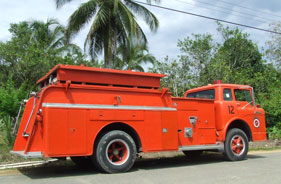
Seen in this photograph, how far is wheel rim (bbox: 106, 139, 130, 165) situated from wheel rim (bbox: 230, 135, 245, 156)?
156 inches

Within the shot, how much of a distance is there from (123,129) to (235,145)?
13.3 feet

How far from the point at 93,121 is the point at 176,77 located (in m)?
12.7

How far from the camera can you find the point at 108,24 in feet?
60.1

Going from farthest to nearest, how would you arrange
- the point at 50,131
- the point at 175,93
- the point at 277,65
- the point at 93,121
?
the point at 277,65 → the point at 175,93 → the point at 93,121 → the point at 50,131

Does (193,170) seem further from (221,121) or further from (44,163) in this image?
(44,163)

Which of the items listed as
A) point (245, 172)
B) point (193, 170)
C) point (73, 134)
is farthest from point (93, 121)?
point (245, 172)

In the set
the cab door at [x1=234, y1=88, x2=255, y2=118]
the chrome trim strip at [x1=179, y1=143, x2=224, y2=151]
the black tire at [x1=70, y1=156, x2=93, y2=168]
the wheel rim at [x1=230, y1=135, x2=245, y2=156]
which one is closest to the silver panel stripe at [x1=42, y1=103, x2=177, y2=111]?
the chrome trim strip at [x1=179, y1=143, x2=224, y2=151]

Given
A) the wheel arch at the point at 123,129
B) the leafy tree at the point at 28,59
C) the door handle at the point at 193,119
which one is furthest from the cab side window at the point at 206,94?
the leafy tree at the point at 28,59

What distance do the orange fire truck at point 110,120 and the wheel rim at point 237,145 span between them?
100mm

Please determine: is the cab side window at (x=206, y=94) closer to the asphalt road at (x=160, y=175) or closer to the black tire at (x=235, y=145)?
the black tire at (x=235, y=145)

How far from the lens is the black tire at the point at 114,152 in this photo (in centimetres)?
712

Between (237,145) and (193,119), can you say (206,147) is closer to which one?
(193,119)

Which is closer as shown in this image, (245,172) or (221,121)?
(245,172)

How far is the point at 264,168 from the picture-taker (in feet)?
26.7
